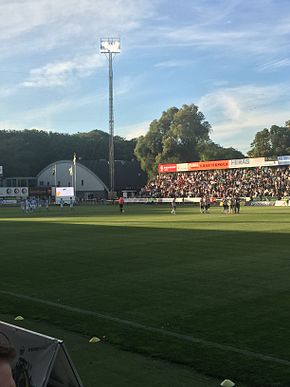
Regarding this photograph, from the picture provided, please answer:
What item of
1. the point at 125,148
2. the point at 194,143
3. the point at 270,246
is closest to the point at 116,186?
the point at 194,143

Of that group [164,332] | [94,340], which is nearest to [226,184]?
[164,332]

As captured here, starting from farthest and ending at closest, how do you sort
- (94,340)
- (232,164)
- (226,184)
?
(232,164) < (226,184) < (94,340)

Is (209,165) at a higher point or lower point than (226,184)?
higher

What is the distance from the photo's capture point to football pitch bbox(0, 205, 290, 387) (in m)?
6.29

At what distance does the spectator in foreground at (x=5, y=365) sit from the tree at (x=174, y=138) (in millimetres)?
106517

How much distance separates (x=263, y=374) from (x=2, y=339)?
3710 mm

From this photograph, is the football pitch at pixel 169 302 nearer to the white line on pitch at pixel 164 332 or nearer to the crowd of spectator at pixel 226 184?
the white line on pitch at pixel 164 332

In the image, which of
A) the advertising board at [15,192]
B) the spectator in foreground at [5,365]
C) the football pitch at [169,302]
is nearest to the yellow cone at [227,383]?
the football pitch at [169,302]

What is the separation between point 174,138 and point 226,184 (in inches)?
1308

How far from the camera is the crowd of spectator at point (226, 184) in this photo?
Answer: 73812mm

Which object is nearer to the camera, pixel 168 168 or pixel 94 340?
pixel 94 340

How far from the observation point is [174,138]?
366 feet

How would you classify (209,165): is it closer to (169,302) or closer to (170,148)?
(170,148)

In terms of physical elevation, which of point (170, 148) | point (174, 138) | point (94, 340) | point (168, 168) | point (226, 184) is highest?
point (174, 138)
